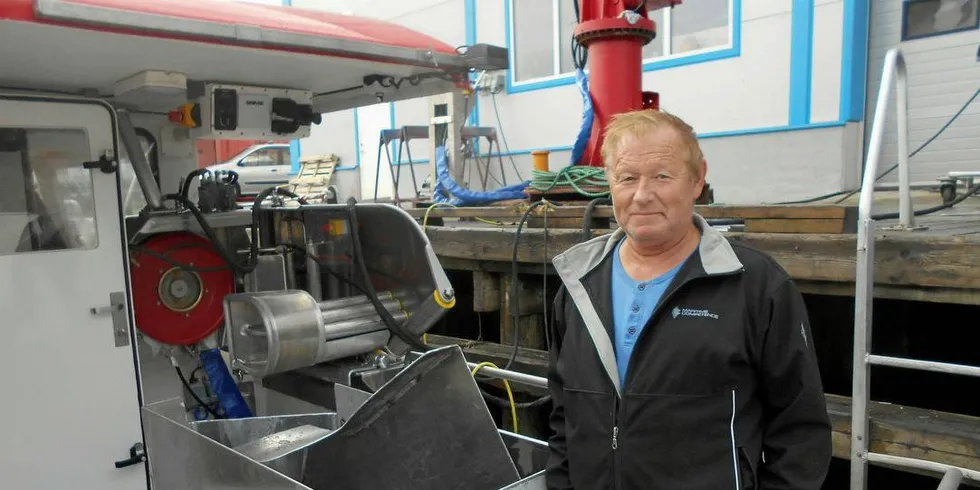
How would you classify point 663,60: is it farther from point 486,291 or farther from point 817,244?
point 817,244

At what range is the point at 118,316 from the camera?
3029 millimetres

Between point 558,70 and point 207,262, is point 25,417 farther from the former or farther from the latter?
point 558,70

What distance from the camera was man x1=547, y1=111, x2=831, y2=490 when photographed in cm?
161

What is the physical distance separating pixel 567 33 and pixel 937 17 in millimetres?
4534

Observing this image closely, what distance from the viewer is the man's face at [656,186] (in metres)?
1.69

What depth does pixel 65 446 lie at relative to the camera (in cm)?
290

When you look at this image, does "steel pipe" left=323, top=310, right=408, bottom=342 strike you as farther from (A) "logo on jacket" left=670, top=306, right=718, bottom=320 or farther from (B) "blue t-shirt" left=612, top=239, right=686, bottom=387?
(A) "logo on jacket" left=670, top=306, right=718, bottom=320

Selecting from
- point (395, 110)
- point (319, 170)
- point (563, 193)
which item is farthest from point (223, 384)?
point (319, 170)

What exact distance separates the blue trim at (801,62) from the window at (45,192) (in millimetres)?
6960

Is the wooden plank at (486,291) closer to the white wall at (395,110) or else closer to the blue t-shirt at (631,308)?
the blue t-shirt at (631,308)

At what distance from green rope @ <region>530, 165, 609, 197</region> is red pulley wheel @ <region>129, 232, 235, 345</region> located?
6.62 ft

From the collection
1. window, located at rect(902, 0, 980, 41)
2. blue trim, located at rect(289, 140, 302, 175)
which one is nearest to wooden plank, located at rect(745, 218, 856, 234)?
window, located at rect(902, 0, 980, 41)

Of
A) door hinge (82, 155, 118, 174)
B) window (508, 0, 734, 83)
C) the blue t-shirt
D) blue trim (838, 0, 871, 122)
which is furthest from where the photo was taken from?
window (508, 0, 734, 83)

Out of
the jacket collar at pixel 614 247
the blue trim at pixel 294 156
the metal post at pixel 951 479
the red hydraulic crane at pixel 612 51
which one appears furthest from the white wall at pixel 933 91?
the blue trim at pixel 294 156
